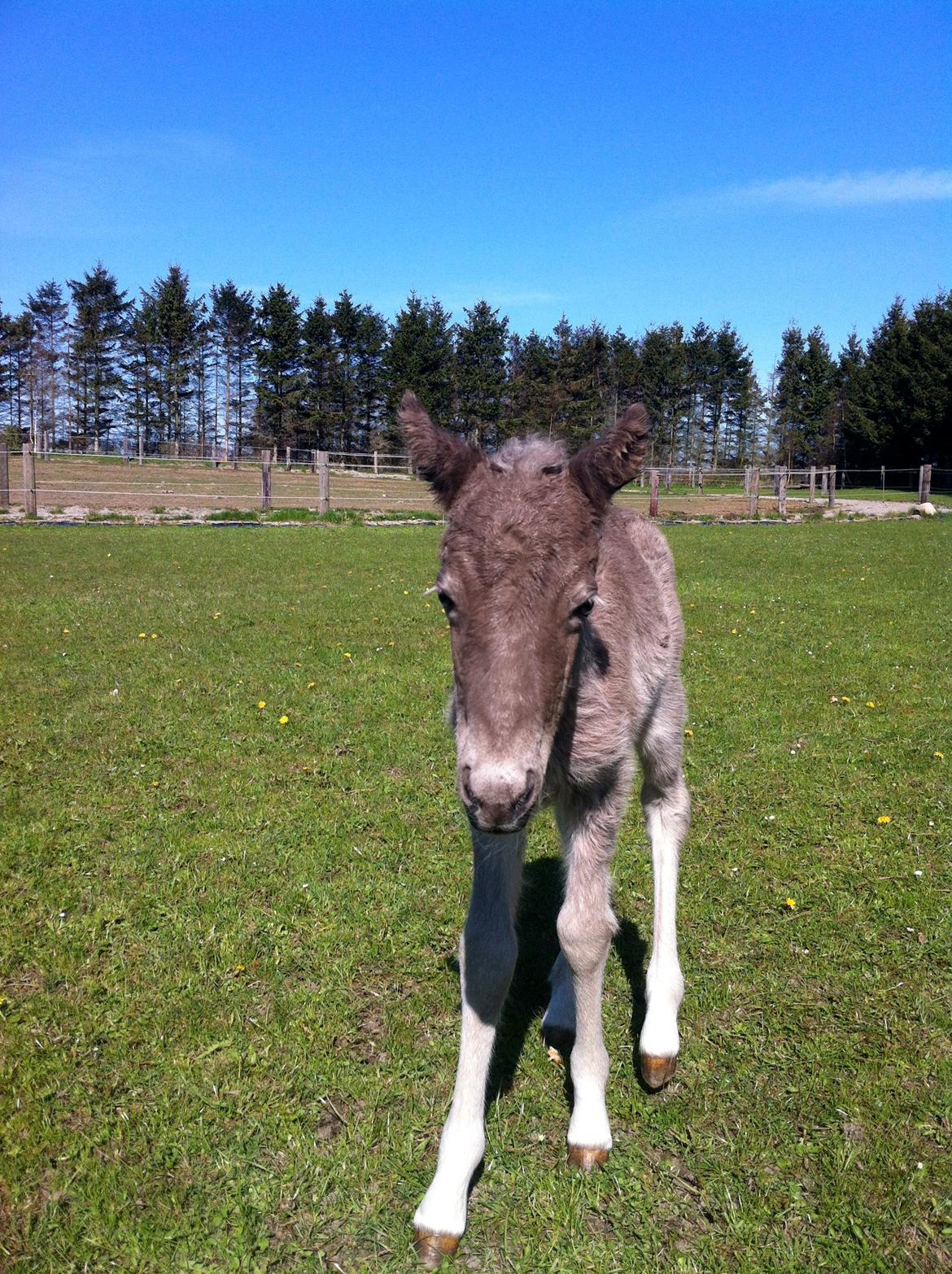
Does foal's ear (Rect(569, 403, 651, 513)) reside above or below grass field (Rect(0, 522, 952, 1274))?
above

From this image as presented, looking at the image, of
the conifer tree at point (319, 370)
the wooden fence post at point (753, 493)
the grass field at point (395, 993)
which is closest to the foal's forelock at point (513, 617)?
the grass field at point (395, 993)

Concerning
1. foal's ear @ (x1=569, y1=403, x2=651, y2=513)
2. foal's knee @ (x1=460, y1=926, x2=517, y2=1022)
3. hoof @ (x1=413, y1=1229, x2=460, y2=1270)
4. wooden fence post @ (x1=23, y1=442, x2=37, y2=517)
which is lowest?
hoof @ (x1=413, y1=1229, x2=460, y2=1270)

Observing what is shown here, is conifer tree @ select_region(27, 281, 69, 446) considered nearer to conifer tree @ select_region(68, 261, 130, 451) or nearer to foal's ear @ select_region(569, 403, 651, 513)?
conifer tree @ select_region(68, 261, 130, 451)

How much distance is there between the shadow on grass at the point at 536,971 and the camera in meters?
3.52

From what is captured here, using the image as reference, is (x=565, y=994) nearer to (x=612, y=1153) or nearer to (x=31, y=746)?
(x=612, y=1153)

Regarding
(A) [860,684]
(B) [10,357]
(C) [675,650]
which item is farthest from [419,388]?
(C) [675,650]

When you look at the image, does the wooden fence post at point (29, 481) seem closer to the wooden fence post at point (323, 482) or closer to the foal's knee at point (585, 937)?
the wooden fence post at point (323, 482)

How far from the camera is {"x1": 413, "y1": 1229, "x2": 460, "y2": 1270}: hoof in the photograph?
2584 mm

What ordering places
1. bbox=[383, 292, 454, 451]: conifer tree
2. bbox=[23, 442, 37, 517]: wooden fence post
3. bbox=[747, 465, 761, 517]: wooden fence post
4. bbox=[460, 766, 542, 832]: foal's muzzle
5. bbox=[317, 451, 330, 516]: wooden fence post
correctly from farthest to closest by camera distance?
bbox=[383, 292, 454, 451]: conifer tree, bbox=[747, 465, 761, 517]: wooden fence post, bbox=[317, 451, 330, 516]: wooden fence post, bbox=[23, 442, 37, 517]: wooden fence post, bbox=[460, 766, 542, 832]: foal's muzzle

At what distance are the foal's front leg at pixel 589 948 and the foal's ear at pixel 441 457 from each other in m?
1.26

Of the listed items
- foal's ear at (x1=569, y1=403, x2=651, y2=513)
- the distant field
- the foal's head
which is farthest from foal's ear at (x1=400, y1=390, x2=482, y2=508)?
the distant field

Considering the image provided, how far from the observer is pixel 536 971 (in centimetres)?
416

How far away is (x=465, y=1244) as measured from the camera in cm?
266

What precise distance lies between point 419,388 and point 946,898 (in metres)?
54.6
